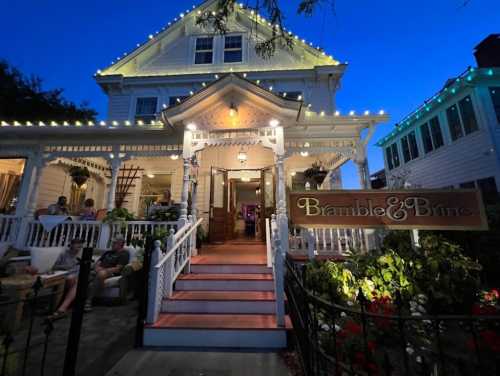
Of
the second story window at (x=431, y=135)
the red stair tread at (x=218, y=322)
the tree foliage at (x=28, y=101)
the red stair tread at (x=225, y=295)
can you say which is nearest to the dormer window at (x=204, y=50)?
the red stair tread at (x=225, y=295)

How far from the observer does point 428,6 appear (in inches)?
111

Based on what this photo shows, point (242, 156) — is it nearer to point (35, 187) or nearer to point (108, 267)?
point (108, 267)

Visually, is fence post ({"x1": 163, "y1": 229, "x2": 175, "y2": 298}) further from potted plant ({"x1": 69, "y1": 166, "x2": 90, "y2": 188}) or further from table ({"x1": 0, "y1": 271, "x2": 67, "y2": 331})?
potted plant ({"x1": 69, "y1": 166, "x2": 90, "y2": 188})

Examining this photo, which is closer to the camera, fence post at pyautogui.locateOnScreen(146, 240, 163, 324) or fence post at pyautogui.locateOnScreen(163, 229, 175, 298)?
fence post at pyautogui.locateOnScreen(146, 240, 163, 324)

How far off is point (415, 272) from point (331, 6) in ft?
14.5

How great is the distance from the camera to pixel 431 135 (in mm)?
10484

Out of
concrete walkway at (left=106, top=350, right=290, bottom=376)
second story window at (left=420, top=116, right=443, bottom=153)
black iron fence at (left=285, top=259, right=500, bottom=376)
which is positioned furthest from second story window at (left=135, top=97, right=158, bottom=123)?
second story window at (left=420, top=116, right=443, bottom=153)

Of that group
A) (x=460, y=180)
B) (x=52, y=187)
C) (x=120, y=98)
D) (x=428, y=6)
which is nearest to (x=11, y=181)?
(x=52, y=187)

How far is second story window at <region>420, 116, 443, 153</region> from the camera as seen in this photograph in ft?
33.2

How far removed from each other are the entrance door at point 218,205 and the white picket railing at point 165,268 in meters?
2.84

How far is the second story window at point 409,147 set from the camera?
38.8ft

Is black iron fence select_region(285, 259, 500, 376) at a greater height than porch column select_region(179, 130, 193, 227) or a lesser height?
lesser

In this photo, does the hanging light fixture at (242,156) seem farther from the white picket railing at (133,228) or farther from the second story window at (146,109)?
the second story window at (146,109)

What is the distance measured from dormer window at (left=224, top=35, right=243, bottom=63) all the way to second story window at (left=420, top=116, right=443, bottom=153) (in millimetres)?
9430
